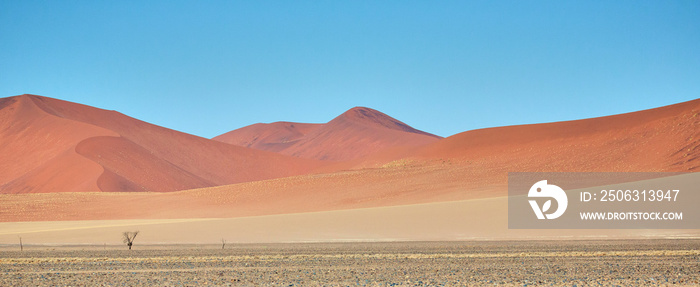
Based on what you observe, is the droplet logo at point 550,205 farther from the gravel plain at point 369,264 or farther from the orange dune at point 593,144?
the orange dune at point 593,144

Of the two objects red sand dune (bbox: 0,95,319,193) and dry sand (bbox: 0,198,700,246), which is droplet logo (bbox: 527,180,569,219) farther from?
red sand dune (bbox: 0,95,319,193)

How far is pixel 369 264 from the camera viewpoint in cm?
1741

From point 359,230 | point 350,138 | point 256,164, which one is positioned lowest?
point 359,230

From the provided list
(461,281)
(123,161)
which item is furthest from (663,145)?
(123,161)

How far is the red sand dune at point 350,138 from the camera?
15375 centimetres

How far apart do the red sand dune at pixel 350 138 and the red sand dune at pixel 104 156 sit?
1719 inches

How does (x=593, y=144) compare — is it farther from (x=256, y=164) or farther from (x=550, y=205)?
(x=256, y=164)

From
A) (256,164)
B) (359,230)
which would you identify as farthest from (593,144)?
(256,164)

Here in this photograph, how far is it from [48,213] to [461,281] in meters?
40.3

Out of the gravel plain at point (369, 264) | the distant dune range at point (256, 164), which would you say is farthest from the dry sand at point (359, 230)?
the distant dune range at point (256, 164)

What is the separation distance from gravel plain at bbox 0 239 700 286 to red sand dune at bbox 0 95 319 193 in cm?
5043

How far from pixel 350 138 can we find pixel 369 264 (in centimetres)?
14565

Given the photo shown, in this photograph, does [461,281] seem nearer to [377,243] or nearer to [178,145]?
[377,243]

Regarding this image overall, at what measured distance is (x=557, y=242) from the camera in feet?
78.7
